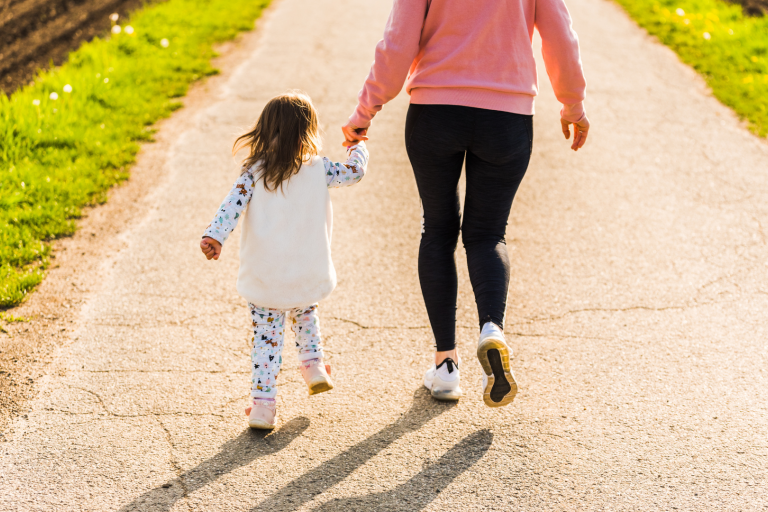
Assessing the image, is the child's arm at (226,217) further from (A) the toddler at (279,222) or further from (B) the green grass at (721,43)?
(B) the green grass at (721,43)

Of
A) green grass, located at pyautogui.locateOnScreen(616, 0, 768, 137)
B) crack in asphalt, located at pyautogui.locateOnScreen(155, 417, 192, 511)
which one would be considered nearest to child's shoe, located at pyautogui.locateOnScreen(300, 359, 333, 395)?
crack in asphalt, located at pyautogui.locateOnScreen(155, 417, 192, 511)

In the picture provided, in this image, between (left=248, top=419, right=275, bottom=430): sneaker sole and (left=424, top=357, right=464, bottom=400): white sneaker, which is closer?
(left=248, top=419, right=275, bottom=430): sneaker sole

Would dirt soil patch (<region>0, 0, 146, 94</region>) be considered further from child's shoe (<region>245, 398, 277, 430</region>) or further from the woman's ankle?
the woman's ankle

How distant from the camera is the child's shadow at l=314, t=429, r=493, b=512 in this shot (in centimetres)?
267

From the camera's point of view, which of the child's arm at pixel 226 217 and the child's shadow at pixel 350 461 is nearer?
the child's shadow at pixel 350 461

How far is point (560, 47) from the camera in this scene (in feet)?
9.58

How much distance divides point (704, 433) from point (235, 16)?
8689 millimetres

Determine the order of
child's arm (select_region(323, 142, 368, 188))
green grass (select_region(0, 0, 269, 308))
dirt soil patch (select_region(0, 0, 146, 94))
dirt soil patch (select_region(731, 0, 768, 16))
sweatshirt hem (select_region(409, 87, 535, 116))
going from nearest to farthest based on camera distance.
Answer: sweatshirt hem (select_region(409, 87, 535, 116)) < child's arm (select_region(323, 142, 368, 188)) < green grass (select_region(0, 0, 269, 308)) < dirt soil patch (select_region(0, 0, 146, 94)) < dirt soil patch (select_region(731, 0, 768, 16))

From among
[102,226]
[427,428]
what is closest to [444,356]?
[427,428]

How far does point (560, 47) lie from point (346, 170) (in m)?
0.99

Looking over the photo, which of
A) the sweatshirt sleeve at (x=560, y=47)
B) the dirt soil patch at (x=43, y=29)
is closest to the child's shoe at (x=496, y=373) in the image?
the sweatshirt sleeve at (x=560, y=47)

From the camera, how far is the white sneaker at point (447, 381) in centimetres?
328

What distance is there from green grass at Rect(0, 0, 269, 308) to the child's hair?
6.61 feet

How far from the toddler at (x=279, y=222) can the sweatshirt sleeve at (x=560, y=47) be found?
895 millimetres
